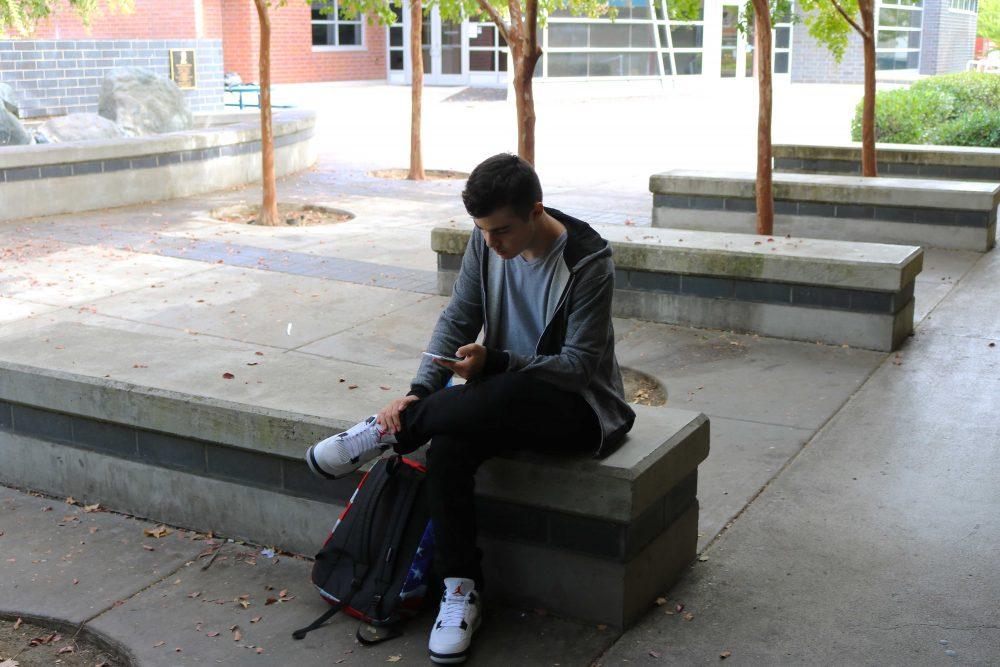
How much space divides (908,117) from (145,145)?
10076mm

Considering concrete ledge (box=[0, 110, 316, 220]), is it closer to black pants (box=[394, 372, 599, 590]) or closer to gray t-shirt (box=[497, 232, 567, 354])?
gray t-shirt (box=[497, 232, 567, 354])

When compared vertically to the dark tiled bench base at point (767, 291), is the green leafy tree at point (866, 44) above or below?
above

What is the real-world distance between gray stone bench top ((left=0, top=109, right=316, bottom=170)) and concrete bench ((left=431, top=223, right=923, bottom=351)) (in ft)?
22.5

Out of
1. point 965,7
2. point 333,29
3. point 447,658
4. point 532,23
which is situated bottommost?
point 447,658

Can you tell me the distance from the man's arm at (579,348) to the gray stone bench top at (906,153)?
9563mm

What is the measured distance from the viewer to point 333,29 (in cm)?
3516

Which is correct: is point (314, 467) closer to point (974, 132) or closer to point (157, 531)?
point (157, 531)

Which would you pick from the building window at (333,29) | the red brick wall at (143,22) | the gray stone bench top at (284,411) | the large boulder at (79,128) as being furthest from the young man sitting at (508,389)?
the building window at (333,29)

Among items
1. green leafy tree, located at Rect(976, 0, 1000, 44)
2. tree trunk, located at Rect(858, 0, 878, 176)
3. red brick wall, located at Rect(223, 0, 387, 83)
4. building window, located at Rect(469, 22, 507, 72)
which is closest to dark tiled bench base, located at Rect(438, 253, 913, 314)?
tree trunk, located at Rect(858, 0, 878, 176)

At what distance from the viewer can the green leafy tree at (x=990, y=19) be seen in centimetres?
4906

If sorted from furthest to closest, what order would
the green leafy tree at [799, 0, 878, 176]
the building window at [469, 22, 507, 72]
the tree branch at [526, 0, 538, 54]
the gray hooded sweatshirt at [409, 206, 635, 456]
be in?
the building window at [469, 22, 507, 72], the green leafy tree at [799, 0, 878, 176], the tree branch at [526, 0, 538, 54], the gray hooded sweatshirt at [409, 206, 635, 456]

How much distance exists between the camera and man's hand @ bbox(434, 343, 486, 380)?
10.7ft

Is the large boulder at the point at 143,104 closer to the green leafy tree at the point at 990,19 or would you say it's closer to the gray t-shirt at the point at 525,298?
the gray t-shirt at the point at 525,298

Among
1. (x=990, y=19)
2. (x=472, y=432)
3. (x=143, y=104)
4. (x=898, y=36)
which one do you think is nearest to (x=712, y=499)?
(x=472, y=432)
